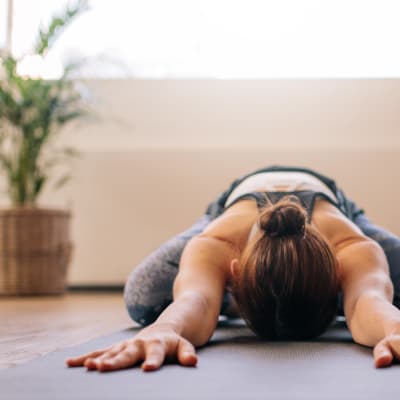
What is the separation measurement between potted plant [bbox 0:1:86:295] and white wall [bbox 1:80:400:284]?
0.59 ft

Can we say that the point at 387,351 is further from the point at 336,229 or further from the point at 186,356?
the point at 336,229

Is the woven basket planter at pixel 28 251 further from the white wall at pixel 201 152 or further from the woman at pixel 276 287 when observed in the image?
the woman at pixel 276 287

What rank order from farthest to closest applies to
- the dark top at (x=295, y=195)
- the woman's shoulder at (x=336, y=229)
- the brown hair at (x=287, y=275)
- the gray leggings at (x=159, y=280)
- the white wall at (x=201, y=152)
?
the white wall at (x=201, y=152)
the gray leggings at (x=159, y=280)
the dark top at (x=295, y=195)
the woman's shoulder at (x=336, y=229)
the brown hair at (x=287, y=275)

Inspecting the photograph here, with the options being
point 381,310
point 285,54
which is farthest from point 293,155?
point 381,310

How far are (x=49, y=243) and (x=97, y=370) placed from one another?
2237 mm

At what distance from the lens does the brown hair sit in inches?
45.1

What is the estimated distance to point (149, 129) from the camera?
344cm

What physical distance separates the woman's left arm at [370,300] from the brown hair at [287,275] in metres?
0.05

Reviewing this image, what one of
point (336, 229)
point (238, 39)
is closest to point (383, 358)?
point (336, 229)

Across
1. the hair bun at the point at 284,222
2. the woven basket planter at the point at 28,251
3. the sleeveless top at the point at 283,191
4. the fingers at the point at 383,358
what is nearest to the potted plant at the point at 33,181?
the woven basket planter at the point at 28,251

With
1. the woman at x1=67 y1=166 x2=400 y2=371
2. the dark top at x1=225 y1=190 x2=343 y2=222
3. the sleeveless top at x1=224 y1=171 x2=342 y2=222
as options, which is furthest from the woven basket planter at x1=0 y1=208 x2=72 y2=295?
the woman at x1=67 y1=166 x2=400 y2=371

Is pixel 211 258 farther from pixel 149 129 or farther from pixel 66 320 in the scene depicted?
pixel 149 129

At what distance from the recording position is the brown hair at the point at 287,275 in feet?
3.76

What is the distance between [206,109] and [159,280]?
1838mm
